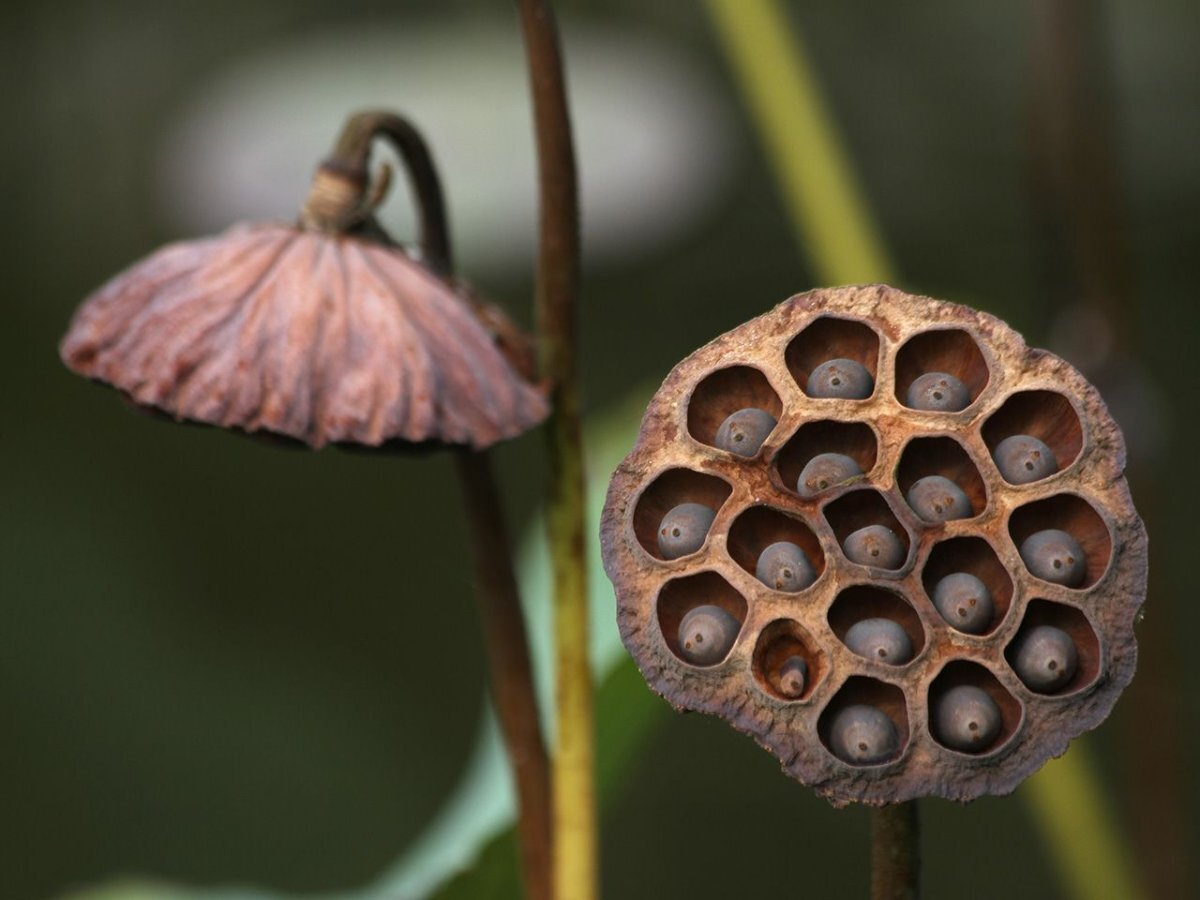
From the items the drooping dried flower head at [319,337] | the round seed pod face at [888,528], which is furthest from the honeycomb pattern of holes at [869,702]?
the drooping dried flower head at [319,337]

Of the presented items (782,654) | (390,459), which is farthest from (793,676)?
(390,459)

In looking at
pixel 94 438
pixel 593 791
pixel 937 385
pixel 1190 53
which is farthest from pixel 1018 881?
pixel 937 385

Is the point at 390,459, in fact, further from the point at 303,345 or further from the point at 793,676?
the point at 793,676

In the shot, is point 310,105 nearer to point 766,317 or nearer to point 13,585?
point 766,317

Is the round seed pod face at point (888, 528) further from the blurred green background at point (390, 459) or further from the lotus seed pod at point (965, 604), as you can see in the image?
the blurred green background at point (390, 459)

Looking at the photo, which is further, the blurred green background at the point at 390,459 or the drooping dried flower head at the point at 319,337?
the blurred green background at the point at 390,459

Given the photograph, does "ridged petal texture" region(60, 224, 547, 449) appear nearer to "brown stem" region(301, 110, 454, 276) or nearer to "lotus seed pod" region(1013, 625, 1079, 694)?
"brown stem" region(301, 110, 454, 276)

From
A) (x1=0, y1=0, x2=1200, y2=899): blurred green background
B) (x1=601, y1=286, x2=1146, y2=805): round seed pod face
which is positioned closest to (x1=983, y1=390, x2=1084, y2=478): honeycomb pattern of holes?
(x1=601, y1=286, x2=1146, y2=805): round seed pod face

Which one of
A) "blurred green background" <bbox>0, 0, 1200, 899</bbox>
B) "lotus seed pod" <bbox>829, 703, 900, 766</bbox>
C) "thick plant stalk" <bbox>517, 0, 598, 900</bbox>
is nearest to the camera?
"lotus seed pod" <bbox>829, 703, 900, 766</bbox>
